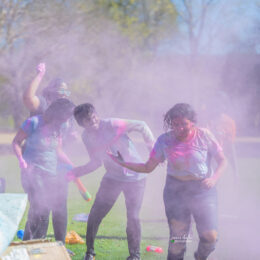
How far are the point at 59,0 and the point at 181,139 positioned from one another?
395cm

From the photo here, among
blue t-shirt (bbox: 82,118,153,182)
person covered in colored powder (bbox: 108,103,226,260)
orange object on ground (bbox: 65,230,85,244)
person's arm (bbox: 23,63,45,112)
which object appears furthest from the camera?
orange object on ground (bbox: 65,230,85,244)

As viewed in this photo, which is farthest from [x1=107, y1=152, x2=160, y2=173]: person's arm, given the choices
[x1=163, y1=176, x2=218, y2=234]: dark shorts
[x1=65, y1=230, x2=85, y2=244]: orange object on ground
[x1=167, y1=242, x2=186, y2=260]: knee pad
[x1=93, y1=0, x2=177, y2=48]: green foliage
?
[x1=93, y1=0, x2=177, y2=48]: green foliage

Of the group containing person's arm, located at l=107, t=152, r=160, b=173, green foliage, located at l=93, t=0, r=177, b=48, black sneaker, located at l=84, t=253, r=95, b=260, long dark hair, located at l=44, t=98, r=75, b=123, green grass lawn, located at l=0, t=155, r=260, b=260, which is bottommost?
green grass lawn, located at l=0, t=155, r=260, b=260

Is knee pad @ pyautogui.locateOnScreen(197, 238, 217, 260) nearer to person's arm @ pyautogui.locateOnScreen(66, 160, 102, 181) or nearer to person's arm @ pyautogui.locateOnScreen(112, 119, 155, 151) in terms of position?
person's arm @ pyautogui.locateOnScreen(112, 119, 155, 151)

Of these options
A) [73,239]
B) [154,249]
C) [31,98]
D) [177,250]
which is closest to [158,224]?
[154,249]

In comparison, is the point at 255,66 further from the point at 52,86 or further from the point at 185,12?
the point at 52,86

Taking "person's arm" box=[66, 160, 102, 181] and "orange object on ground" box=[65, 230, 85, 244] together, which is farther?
"orange object on ground" box=[65, 230, 85, 244]

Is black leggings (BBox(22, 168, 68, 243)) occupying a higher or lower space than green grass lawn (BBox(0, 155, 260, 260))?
higher

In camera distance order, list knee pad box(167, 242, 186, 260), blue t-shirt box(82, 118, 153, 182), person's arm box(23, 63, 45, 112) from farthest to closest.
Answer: person's arm box(23, 63, 45, 112) < blue t-shirt box(82, 118, 153, 182) < knee pad box(167, 242, 186, 260)

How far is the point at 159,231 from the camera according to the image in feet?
12.0

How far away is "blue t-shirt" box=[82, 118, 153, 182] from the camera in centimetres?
281

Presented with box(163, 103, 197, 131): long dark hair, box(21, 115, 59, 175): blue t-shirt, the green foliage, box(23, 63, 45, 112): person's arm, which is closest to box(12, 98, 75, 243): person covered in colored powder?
box(21, 115, 59, 175): blue t-shirt

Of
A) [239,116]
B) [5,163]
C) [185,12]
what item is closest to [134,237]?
[185,12]

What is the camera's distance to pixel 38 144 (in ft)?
9.46
